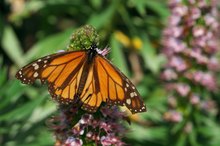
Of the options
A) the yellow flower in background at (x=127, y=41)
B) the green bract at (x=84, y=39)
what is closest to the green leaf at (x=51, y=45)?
the yellow flower in background at (x=127, y=41)

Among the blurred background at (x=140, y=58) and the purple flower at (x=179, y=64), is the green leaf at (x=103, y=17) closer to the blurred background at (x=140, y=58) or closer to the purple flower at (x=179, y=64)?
the blurred background at (x=140, y=58)

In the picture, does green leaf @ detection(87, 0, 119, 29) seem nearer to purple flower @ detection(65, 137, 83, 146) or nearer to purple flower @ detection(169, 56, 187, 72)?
purple flower @ detection(169, 56, 187, 72)

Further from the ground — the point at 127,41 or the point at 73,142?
the point at 127,41

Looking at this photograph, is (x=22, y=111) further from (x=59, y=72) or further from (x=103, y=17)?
(x=103, y=17)

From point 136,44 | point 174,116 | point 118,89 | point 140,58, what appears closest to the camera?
point 118,89

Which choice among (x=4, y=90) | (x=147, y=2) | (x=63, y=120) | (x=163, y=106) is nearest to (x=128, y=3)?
(x=147, y=2)

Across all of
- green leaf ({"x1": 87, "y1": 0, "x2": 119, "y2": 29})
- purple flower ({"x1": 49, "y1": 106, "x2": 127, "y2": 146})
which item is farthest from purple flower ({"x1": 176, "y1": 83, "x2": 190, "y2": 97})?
purple flower ({"x1": 49, "y1": 106, "x2": 127, "y2": 146})

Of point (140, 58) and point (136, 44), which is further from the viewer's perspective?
point (140, 58)

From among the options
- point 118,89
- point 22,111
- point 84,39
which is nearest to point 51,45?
point 22,111
